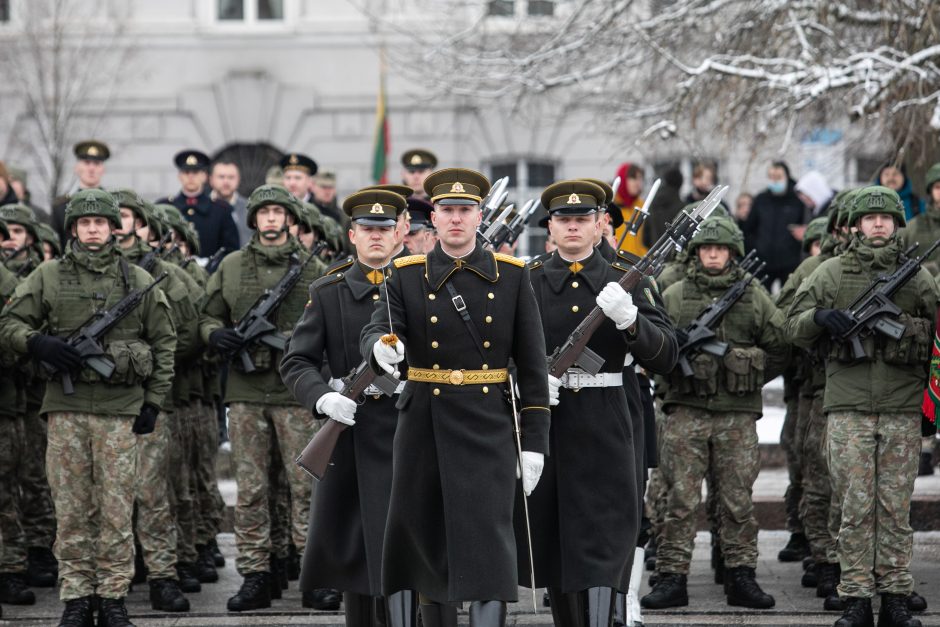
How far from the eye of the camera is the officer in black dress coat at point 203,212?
566 inches

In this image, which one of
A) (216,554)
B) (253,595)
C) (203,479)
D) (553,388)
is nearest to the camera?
(553,388)

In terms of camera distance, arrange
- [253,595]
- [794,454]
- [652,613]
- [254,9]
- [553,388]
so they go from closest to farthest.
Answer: [553,388] → [652,613] → [253,595] → [794,454] → [254,9]

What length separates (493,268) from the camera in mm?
7973

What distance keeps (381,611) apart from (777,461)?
6.78 metres

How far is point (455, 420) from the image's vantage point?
7.88 metres

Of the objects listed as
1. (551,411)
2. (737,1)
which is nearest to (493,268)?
(551,411)

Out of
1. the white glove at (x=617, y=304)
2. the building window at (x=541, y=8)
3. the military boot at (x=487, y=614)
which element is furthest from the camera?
the building window at (x=541, y=8)

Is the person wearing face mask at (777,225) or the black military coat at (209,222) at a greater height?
the person wearing face mask at (777,225)

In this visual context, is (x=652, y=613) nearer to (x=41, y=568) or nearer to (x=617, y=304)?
(x=617, y=304)

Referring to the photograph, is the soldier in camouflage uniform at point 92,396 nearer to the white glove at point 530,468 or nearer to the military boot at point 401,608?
the military boot at point 401,608

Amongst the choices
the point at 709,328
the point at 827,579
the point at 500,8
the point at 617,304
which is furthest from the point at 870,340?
the point at 500,8

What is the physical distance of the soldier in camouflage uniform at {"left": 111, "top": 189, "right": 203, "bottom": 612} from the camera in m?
10.8

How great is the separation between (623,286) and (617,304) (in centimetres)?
28

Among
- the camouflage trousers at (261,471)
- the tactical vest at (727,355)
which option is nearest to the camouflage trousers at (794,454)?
the tactical vest at (727,355)
